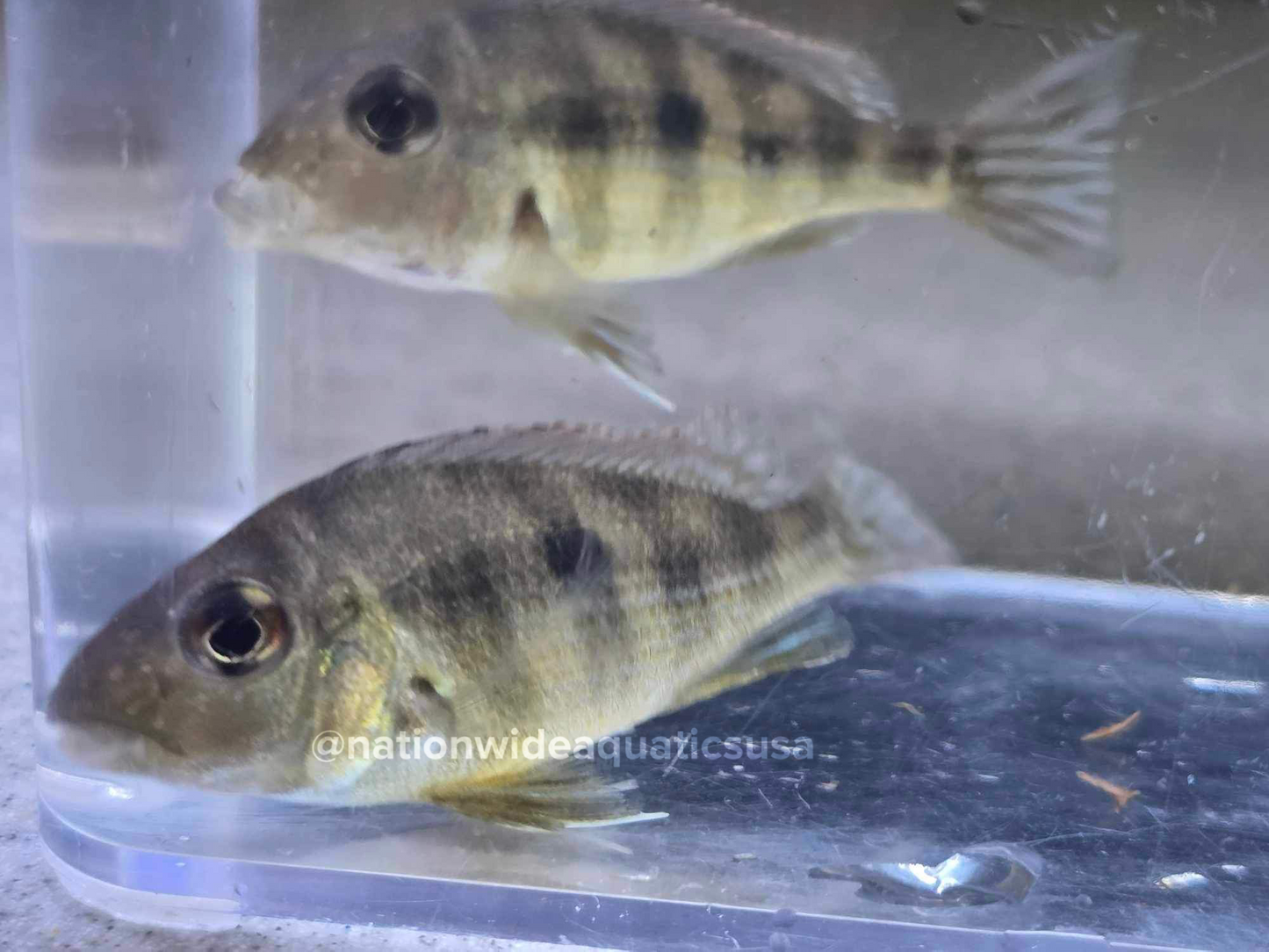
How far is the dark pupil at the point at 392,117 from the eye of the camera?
38.4 inches

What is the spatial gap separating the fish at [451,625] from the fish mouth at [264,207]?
277mm

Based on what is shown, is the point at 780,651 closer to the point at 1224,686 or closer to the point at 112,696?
the point at 112,696

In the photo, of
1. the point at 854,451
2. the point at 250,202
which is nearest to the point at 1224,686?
the point at 854,451

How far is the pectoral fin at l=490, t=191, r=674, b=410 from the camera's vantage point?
99cm

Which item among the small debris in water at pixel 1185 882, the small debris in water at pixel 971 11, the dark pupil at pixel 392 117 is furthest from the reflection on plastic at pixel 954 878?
the small debris in water at pixel 971 11

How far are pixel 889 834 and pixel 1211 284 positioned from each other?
125cm

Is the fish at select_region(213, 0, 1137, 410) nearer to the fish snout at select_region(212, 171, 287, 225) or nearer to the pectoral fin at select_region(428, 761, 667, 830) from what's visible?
the fish snout at select_region(212, 171, 287, 225)

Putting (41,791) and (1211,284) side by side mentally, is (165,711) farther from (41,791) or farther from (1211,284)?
(1211,284)

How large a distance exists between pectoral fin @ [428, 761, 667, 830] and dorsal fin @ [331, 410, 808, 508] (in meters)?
0.31

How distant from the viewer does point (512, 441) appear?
911mm

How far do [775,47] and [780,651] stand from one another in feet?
2.47

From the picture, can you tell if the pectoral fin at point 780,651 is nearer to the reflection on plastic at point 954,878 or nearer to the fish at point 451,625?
the fish at point 451,625

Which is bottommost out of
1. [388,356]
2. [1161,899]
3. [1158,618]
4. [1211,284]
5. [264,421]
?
[1161,899]

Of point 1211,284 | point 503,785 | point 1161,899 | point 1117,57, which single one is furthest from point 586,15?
point 1211,284
